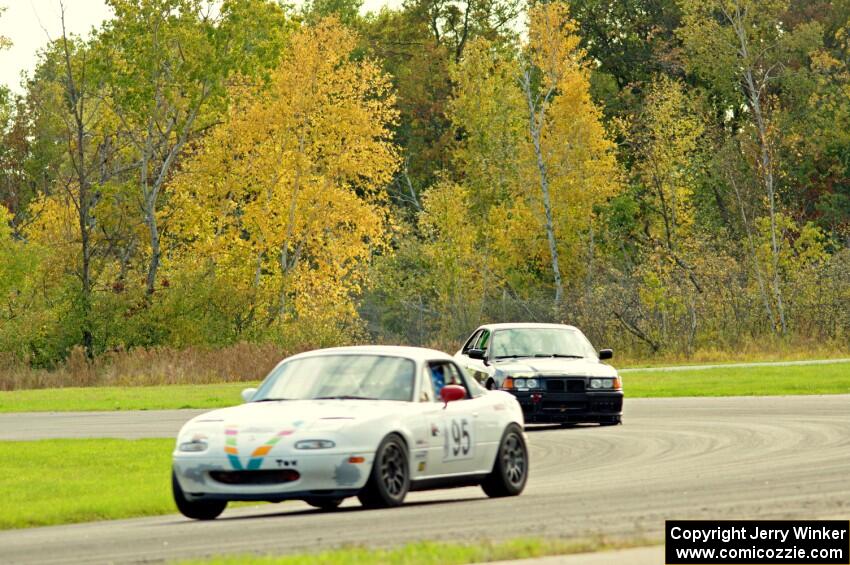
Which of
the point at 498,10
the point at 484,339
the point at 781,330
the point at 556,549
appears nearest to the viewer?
the point at 556,549

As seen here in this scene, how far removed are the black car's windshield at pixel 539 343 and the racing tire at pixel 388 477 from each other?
12.2m

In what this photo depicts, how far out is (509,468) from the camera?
17453 millimetres

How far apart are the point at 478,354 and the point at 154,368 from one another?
2539cm

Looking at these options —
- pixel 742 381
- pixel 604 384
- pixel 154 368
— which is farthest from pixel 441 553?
pixel 154 368

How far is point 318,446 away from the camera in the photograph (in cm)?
1509

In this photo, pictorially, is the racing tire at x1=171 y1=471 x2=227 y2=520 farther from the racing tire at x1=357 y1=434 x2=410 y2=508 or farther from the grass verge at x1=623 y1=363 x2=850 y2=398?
the grass verge at x1=623 y1=363 x2=850 y2=398

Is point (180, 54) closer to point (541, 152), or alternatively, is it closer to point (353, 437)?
point (541, 152)

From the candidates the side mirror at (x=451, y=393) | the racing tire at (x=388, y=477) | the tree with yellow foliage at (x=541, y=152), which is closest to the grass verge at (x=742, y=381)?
the side mirror at (x=451, y=393)

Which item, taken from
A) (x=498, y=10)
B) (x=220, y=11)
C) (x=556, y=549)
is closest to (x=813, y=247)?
(x=220, y=11)

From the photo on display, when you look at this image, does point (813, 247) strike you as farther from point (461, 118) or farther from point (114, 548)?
point (114, 548)

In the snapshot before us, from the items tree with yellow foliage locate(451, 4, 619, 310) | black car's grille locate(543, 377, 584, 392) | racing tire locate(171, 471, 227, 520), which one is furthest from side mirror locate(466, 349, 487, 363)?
tree with yellow foliage locate(451, 4, 619, 310)

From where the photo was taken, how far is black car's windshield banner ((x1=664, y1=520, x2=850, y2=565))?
10.6m

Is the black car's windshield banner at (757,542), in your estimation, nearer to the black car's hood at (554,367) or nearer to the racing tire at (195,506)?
the racing tire at (195,506)

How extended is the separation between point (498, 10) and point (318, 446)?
79349 millimetres
